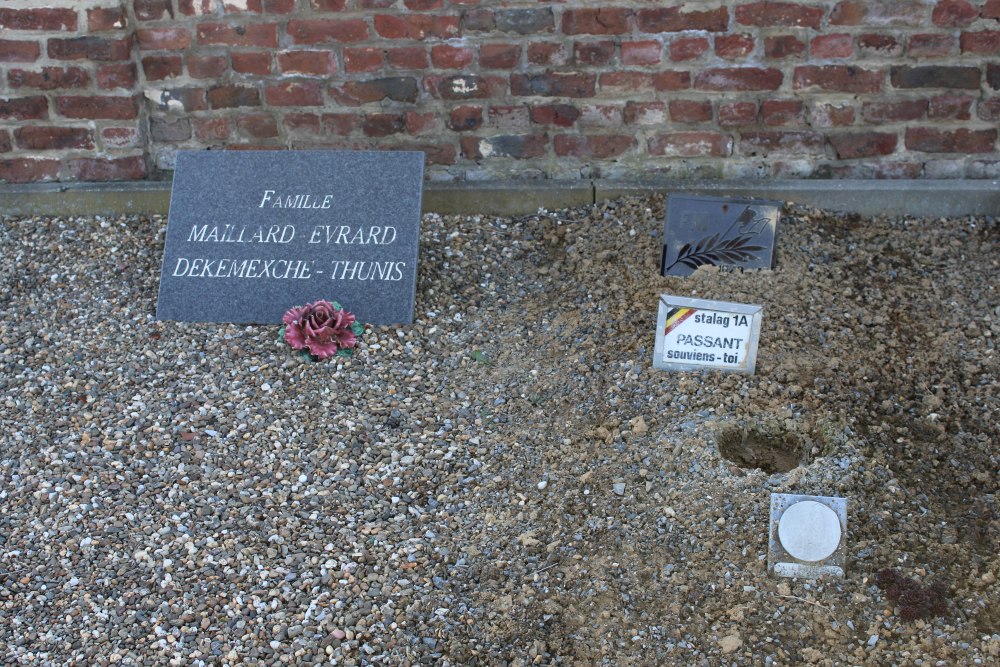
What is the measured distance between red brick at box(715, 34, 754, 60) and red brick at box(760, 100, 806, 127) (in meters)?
0.19

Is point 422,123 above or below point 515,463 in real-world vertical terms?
above

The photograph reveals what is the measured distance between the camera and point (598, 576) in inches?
83.6

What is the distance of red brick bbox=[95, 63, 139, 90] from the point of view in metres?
3.25

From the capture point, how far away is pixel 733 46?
3148mm

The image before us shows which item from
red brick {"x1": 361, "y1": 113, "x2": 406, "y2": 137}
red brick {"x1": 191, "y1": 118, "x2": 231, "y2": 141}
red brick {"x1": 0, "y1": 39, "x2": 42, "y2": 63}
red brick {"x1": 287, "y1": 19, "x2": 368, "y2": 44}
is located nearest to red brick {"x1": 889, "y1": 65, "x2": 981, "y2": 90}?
red brick {"x1": 361, "y1": 113, "x2": 406, "y2": 137}

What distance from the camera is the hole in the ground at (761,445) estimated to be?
2.40 meters

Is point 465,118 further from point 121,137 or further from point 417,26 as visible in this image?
point 121,137

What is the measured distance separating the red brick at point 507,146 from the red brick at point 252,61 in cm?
72

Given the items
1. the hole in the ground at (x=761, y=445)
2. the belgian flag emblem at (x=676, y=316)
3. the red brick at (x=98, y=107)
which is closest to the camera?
the hole in the ground at (x=761, y=445)

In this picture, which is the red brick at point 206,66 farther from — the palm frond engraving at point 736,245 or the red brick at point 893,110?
the red brick at point 893,110

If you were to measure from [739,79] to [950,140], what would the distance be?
763 mm

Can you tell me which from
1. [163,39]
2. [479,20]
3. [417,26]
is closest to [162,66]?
[163,39]

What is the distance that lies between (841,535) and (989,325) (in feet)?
3.59

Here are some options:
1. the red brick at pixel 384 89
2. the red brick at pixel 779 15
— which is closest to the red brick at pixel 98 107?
the red brick at pixel 384 89
